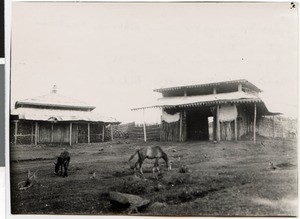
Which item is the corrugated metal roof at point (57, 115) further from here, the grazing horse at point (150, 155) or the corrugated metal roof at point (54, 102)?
the grazing horse at point (150, 155)

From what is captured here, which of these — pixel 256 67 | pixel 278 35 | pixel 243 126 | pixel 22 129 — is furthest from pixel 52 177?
pixel 278 35

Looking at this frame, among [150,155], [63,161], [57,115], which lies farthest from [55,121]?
[150,155]

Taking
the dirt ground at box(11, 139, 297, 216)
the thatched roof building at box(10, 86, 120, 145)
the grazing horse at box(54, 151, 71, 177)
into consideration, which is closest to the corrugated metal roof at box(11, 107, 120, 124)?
the thatched roof building at box(10, 86, 120, 145)

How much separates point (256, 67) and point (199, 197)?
2.19 metres

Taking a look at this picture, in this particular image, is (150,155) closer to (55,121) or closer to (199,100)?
(199,100)

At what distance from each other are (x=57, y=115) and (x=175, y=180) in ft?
7.19

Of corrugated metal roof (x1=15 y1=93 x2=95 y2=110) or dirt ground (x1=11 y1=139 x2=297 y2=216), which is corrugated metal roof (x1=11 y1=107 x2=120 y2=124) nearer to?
corrugated metal roof (x1=15 y1=93 x2=95 y2=110)

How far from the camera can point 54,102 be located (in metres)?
7.33

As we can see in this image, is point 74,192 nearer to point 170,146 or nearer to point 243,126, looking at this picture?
point 170,146

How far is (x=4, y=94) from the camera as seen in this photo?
7.38 m

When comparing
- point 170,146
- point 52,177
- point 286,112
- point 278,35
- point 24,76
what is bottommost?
point 52,177

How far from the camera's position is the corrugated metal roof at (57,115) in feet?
24.2

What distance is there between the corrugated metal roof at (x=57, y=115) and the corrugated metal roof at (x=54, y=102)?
8 centimetres

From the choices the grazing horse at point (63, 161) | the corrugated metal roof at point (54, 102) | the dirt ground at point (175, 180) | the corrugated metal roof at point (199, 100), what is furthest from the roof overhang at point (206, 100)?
the grazing horse at point (63, 161)
